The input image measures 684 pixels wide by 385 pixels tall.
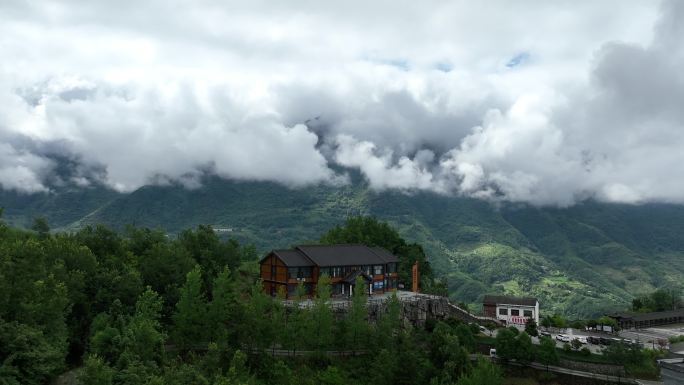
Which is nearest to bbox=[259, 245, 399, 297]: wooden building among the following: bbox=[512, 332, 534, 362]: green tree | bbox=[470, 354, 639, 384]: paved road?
bbox=[470, 354, 639, 384]: paved road

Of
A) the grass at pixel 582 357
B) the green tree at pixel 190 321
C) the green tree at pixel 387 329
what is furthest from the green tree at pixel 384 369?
the grass at pixel 582 357

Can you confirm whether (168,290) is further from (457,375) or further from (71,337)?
(457,375)

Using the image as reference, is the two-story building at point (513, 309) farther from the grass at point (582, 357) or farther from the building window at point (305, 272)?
the building window at point (305, 272)

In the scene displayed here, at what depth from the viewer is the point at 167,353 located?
57281mm

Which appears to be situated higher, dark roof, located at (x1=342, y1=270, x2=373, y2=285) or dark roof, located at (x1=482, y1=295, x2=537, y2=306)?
dark roof, located at (x1=342, y1=270, x2=373, y2=285)

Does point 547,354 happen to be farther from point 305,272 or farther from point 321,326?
point 305,272

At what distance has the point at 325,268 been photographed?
83062mm

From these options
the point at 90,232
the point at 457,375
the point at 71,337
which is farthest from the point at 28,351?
the point at 457,375

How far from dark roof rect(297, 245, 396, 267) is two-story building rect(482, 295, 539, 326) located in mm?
34856

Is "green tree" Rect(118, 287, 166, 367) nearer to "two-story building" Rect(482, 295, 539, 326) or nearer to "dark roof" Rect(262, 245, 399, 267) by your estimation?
"dark roof" Rect(262, 245, 399, 267)

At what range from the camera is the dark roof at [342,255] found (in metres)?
84.8

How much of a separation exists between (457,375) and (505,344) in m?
12.8

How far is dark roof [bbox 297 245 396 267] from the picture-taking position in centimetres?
8475

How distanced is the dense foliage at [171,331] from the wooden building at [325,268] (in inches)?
336
